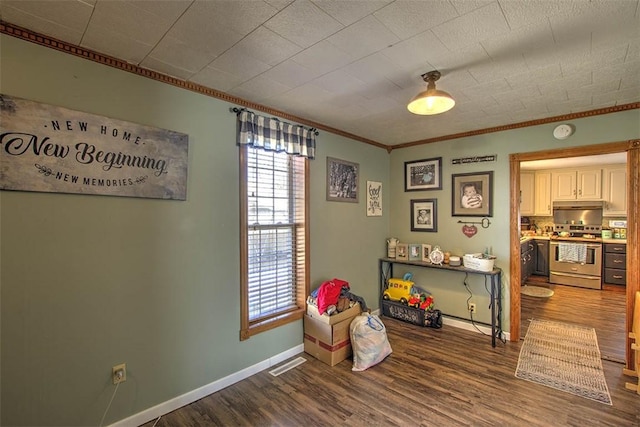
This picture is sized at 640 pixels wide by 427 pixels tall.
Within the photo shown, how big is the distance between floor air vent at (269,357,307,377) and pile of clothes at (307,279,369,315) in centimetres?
51

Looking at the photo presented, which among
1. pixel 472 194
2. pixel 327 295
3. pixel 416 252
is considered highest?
pixel 472 194

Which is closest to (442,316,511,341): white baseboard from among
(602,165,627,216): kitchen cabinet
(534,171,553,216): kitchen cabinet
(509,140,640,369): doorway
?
(509,140,640,369): doorway

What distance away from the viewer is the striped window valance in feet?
8.20

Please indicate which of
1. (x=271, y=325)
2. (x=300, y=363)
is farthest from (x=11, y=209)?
(x=300, y=363)

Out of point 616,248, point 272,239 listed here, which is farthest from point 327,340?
point 616,248

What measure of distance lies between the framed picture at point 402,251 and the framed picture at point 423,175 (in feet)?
2.55

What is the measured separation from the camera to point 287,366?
2721mm

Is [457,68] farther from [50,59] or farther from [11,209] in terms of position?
[11,209]

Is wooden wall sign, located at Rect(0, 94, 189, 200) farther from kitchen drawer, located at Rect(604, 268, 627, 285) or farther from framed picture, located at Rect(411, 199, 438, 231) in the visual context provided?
kitchen drawer, located at Rect(604, 268, 627, 285)

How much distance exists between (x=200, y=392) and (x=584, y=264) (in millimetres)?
6382

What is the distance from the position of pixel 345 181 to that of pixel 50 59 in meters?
2.62

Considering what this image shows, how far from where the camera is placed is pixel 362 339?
2.72m

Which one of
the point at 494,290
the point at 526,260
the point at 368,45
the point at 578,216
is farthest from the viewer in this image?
the point at 578,216

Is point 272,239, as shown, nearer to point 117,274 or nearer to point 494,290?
point 117,274
